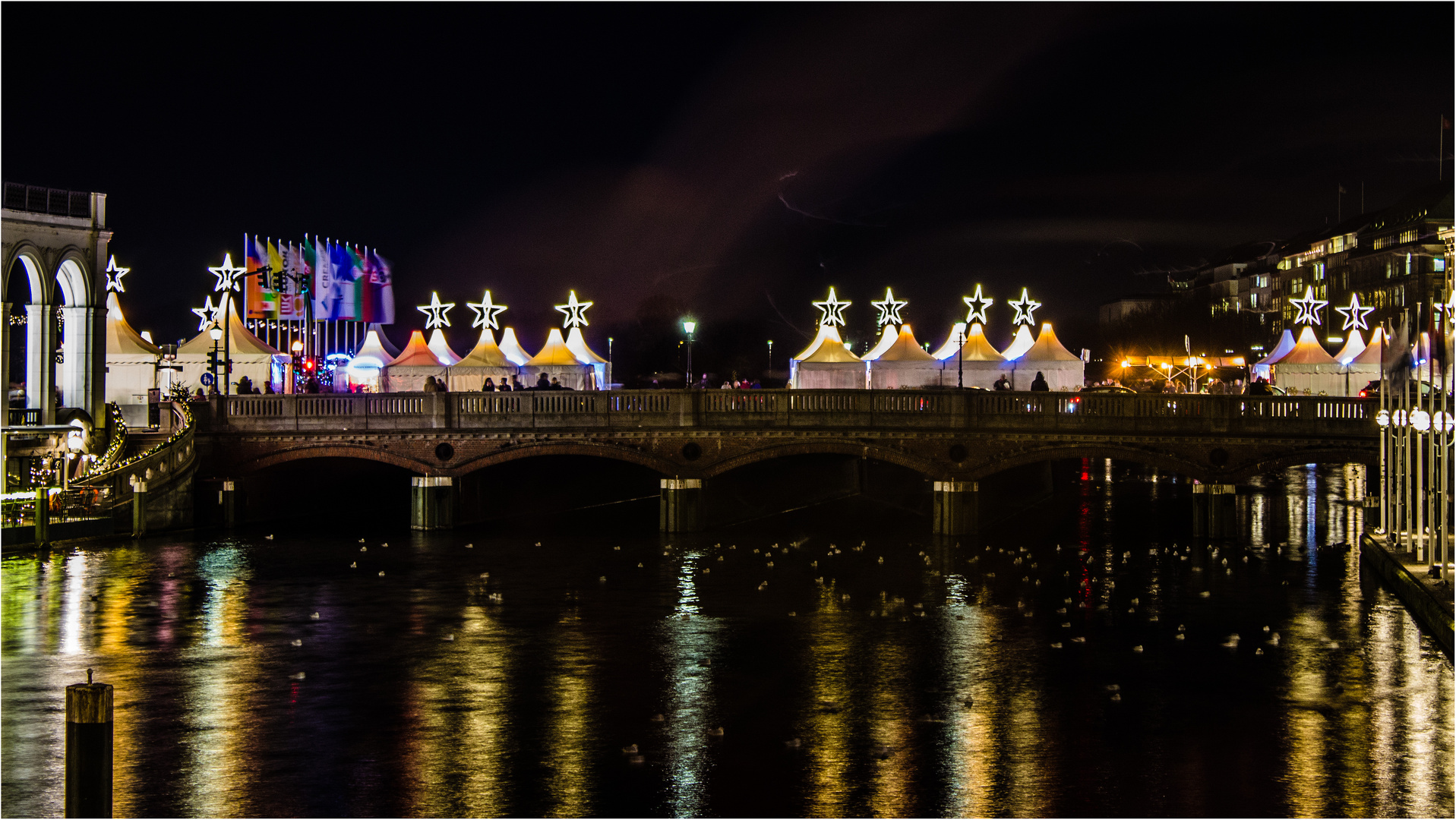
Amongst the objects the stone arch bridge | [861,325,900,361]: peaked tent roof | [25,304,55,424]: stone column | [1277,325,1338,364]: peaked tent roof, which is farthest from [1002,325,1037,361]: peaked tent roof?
[25,304,55,424]: stone column

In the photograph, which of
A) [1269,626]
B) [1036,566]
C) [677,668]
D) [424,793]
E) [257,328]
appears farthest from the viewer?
[257,328]

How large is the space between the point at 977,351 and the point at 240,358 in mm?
31208

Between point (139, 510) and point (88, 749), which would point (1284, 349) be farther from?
point (88, 749)

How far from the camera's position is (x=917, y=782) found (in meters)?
18.5

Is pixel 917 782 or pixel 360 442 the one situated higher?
pixel 360 442

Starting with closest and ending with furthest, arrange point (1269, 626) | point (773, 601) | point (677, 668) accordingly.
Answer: point (677, 668) < point (1269, 626) < point (773, 601)

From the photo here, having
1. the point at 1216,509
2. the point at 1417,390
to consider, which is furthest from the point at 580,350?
the point at 1417,390

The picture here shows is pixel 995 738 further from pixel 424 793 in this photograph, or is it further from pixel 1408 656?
pixel 1408 656

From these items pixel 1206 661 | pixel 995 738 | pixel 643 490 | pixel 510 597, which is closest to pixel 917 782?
pixel 995 738

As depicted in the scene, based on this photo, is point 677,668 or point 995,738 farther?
point 677,668

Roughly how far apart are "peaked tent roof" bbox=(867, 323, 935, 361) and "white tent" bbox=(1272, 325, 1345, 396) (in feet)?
53.5

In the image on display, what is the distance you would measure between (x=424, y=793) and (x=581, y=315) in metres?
52.9

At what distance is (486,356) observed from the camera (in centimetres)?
6606

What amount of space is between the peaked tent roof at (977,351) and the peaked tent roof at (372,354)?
25029 mm
